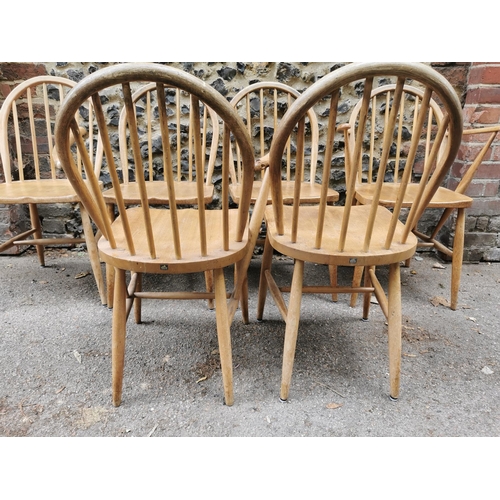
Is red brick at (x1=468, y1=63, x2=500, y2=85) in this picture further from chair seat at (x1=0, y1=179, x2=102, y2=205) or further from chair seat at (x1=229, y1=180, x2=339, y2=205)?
chair seat at (x1=0, y1=179, x2=102, y2=205)

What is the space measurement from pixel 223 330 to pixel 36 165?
61.4 inches

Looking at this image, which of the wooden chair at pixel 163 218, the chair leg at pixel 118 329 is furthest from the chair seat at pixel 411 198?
the chair leg at pixel 118 329

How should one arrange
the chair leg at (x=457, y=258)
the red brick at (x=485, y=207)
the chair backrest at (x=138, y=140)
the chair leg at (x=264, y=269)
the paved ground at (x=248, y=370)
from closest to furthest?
the chair backrest at (x=138, y=140) → the paved ground at (x=248, y=370) → the chair leg at (x=264, y=269) → the chair leg at (x=457, y=258) → the red brick at (x=485, y=207)

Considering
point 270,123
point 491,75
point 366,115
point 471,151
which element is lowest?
point 471,151

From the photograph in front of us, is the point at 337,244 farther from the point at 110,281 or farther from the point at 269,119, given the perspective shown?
the point at 269,119

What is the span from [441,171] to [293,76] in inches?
57.9

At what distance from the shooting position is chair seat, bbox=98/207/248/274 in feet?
3.31

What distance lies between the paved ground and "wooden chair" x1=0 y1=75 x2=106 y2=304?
30cm

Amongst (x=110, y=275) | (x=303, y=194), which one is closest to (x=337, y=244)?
(x=303, y=194)

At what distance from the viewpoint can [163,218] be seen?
133 cm

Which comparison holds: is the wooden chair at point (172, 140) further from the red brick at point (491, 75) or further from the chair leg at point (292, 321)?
the red brick at point (491, 75)

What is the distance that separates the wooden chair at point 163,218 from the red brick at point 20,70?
147 centimetres

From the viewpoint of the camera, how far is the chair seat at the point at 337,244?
41.1 inches

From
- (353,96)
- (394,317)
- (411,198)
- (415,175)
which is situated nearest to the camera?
(394,317)
